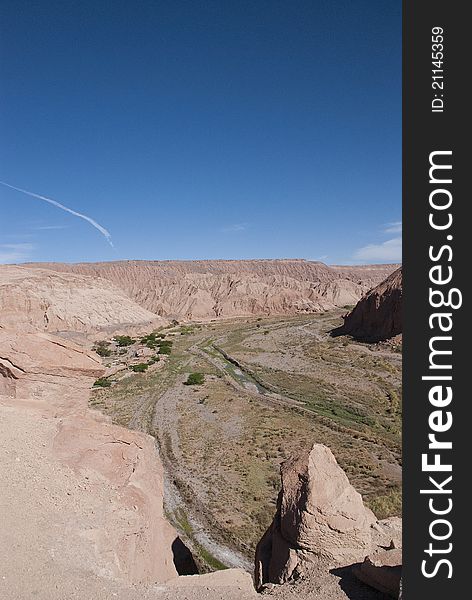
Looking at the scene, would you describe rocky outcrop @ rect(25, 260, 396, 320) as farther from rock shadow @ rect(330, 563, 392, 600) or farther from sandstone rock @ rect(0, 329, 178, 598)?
rock shadow @ rect(330, 563, 392, 600)

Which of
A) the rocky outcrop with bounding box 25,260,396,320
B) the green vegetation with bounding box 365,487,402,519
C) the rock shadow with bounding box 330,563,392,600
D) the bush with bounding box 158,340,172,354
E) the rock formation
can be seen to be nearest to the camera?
the rock shadow with bounding box 330,563,392,600

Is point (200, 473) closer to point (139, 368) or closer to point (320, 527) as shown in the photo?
point (320, 527)

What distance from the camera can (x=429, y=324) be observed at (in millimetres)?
4543

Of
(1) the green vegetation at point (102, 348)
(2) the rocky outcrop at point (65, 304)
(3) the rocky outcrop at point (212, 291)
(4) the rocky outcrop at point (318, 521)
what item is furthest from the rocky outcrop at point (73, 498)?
(3) the rocky outcrop at point (212, 291)

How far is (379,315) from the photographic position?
52125 mm

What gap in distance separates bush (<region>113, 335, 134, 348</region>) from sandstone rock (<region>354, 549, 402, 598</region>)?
55158 millimetres

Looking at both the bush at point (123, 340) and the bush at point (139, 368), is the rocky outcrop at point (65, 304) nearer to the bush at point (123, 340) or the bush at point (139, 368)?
the bush at point (123, 340)

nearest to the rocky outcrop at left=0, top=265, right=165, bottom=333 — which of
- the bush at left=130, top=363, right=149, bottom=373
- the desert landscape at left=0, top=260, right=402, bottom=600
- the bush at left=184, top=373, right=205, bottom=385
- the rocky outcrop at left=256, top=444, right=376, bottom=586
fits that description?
the bush at left=130, top=363, right=149, bottom=373

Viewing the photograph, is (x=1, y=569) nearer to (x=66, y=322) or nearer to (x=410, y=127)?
(x=410, y=127)

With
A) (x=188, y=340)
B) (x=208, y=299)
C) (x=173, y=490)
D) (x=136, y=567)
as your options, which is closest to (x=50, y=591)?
(x=136, y=567)

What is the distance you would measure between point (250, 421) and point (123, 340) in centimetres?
3971

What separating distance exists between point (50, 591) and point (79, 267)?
496ft

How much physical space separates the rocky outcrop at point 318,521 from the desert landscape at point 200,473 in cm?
3

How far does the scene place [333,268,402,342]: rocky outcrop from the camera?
162 ft
